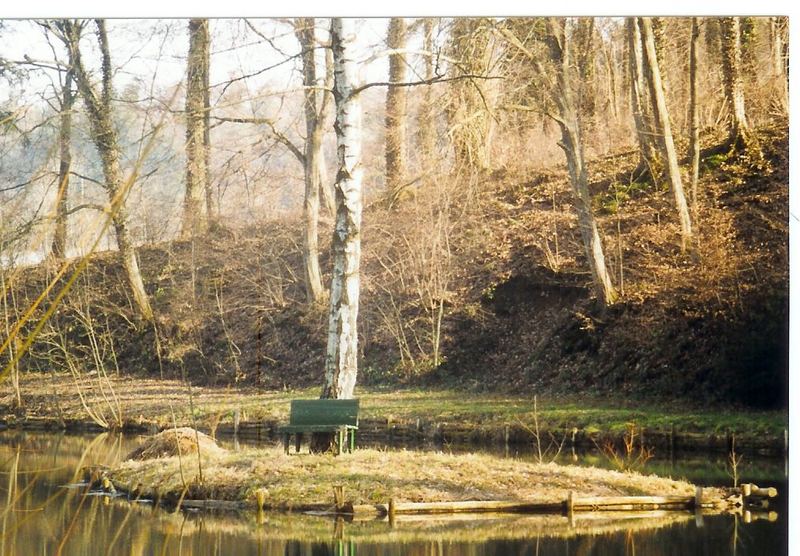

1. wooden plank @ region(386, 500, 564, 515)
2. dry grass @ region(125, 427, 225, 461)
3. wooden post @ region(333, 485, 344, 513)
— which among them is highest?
dry grass @ region(125, 427, 225, 461)

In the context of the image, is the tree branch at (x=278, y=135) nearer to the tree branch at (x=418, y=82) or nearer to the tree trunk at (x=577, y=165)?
the tree branch at (x=418, y=82)

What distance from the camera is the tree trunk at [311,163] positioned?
645 cm

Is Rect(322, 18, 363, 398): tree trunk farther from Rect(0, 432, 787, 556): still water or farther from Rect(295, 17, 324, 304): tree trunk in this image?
Rect(0, 432, 787, 556): still water

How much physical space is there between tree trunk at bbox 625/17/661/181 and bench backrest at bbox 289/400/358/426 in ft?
8.45

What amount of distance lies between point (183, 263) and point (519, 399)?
2563 mm

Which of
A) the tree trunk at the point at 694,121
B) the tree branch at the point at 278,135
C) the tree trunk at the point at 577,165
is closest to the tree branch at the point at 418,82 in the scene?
the tree trunk at the point at 577,165

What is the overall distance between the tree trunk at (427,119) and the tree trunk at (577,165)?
0.82 m

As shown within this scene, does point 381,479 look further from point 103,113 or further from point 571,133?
point 103,113

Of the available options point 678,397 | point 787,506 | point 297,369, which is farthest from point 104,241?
point 787,506

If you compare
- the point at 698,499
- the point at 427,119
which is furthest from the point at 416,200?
the point at 698,499

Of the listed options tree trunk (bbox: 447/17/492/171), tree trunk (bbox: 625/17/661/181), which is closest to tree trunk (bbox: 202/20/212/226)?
tree trunk (bbox: 447/17/492/171)

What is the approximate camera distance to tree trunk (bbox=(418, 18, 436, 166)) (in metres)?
6.51

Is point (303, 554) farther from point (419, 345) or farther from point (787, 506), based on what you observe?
point (787, 506)

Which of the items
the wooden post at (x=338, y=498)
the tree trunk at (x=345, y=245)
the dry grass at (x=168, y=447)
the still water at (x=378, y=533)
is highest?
the tree trunk at (x=345, y=245)
